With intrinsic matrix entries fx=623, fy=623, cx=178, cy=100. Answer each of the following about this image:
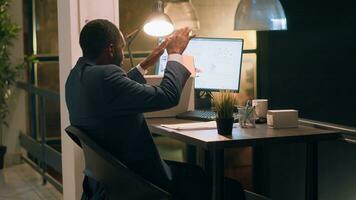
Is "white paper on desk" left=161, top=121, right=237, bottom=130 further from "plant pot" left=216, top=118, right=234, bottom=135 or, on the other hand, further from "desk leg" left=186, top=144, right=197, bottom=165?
"desk leg" left=186, top=144, right=197, bottom=165

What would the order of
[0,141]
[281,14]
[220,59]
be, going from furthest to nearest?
1. [0,141]
2. [220,59]
3. [281,14]

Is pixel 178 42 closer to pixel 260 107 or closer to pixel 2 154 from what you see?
pixel 260 107

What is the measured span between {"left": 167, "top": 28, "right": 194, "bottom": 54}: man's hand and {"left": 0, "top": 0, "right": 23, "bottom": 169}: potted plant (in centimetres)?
334

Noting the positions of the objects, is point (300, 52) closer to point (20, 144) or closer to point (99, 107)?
point (99, 107)

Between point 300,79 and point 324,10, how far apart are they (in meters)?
0.57

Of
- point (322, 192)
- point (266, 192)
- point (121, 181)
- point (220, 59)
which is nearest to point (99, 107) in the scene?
point (121, 181)

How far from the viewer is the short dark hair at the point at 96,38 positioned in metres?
2.67

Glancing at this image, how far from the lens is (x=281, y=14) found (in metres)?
3.46

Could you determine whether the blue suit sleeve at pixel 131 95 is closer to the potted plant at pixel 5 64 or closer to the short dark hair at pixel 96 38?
the short dark hair at pixel 96 38

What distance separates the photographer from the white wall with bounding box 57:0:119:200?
11.7 ft

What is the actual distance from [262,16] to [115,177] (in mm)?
1405

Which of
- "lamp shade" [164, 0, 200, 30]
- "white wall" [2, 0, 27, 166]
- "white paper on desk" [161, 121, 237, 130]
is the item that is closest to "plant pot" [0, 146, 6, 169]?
"white wall" [2, 0, 27, 166]

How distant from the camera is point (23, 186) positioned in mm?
5539

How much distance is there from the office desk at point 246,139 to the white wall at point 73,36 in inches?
32.2
